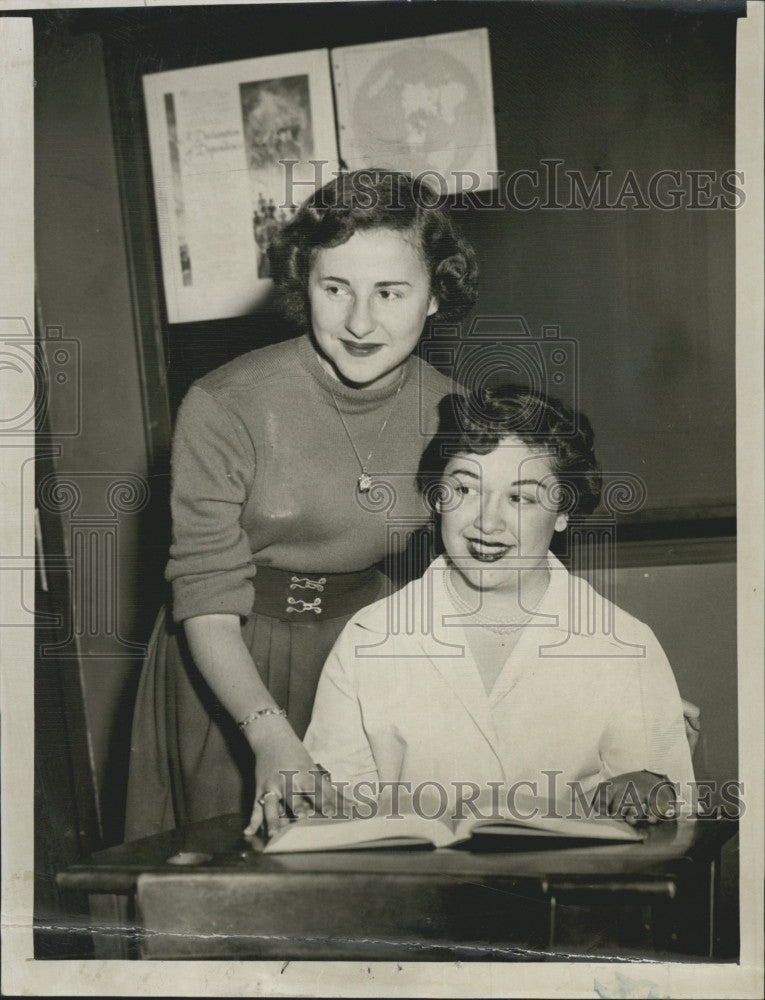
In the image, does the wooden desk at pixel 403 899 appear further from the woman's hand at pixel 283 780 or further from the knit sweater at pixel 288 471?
the knit sweater at pixel 288 471

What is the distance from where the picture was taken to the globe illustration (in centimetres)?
119

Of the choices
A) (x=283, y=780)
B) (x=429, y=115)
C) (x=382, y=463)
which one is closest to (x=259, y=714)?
(x=283, y=780)

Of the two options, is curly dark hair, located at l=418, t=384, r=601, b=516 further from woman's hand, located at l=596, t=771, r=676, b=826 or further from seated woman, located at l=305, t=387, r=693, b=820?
woman's hand, located at l=596, t=771, r=676, b=826

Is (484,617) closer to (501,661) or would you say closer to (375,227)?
(501,661)

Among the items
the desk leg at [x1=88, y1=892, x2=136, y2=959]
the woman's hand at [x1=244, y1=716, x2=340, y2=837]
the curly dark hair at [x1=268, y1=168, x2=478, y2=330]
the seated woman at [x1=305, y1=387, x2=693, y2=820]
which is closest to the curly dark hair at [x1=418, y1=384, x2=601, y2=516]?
the seated woman at [x1=305, y1=387, x2=693, y2=820]

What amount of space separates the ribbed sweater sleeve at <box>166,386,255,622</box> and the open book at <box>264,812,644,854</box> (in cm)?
27

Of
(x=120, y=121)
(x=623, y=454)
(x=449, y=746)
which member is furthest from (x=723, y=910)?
(x=120, y=121)

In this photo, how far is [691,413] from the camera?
3.94 feet

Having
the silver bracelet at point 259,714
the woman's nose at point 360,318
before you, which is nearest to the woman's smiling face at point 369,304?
the woman's nose at point 360,318

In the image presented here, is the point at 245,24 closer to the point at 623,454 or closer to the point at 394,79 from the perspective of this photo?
the point at 394,79

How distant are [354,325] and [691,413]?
44 cm

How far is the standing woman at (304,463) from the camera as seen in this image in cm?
116

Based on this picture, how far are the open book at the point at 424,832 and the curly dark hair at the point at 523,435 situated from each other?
1.23ft

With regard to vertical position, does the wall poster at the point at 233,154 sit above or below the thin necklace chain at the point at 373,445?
above
